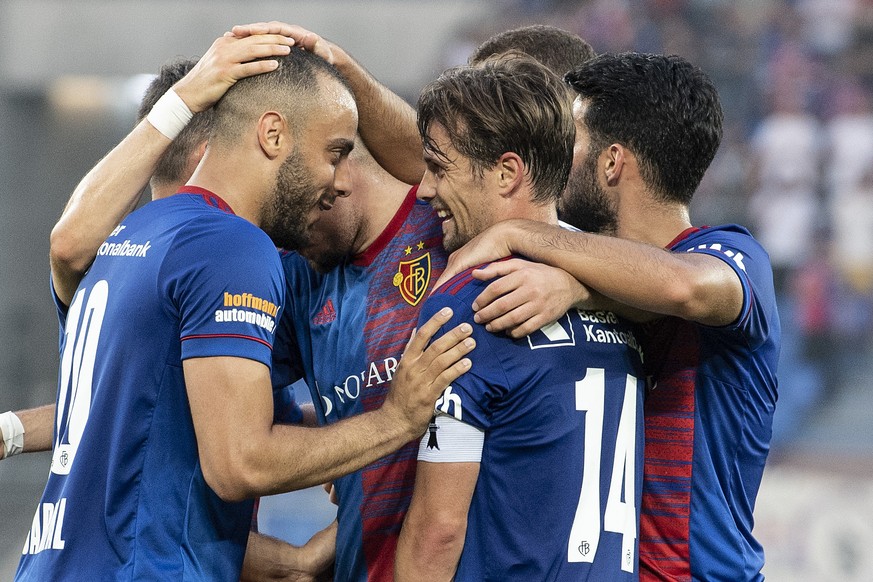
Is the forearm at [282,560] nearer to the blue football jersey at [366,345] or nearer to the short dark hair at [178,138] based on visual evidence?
the blue football jersey at [366,345]

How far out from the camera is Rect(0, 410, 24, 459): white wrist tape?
3.42 metres

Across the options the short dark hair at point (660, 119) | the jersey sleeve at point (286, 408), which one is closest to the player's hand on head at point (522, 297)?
the short dark hair at point (660, 119)

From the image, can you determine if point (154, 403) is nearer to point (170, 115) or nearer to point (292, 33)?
point (170, 115)

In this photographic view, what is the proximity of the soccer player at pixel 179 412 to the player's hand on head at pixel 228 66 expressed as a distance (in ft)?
0.99

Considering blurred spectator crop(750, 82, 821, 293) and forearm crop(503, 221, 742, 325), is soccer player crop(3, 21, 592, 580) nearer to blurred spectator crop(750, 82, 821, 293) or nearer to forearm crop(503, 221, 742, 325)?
forearm crop(503, 221, 742, 325)

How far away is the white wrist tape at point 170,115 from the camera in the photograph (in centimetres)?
303

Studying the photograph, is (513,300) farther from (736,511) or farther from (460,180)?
(736,511)

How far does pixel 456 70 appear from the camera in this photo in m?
2.90

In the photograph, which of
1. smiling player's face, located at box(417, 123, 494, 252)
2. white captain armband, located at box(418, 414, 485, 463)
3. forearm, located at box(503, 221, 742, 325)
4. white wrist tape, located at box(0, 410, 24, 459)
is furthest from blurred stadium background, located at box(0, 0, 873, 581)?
white captain armband, located at box(418, 414, 485, 463)

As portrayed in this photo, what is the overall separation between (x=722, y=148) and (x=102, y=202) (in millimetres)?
8913

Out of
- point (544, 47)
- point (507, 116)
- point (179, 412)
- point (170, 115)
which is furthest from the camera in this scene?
point (544, 47)

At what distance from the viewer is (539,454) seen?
2.63m

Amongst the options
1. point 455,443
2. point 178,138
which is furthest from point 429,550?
point 178,138

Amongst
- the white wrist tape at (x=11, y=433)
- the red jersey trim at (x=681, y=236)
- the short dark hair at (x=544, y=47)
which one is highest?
the short dark hair at (x=544, y=47)
